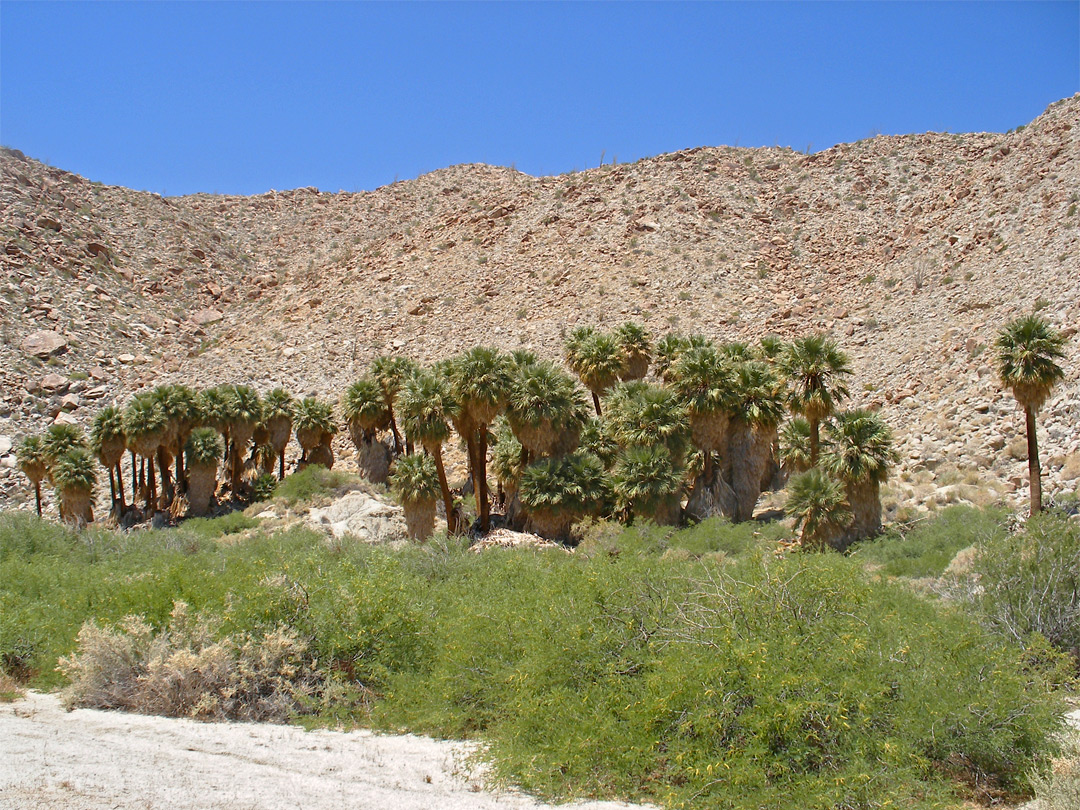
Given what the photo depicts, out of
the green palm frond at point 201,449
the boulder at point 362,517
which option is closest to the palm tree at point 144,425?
the green palm frond at point 201,449

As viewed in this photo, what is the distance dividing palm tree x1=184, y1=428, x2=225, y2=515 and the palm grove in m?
0.07

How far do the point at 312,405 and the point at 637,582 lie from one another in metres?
36.3

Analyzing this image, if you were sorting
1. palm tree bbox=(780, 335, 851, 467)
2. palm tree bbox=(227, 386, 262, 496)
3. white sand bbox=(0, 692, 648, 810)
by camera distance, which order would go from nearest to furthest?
1. white sand bbox=(0, 692, 648, 810)
2. palm tree bbox=(780, 335, 851, 467)
3. palm tree bbox=(227, 386, 262, 496)

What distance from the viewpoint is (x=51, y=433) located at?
136ft

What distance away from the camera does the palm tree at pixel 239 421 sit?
43.1 meters

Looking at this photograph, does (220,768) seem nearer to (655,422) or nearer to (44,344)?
(655,422)

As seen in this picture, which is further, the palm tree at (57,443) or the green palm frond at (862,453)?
the palm tree at (57,443)

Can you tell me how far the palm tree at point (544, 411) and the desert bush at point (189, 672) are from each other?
1953 centimetres

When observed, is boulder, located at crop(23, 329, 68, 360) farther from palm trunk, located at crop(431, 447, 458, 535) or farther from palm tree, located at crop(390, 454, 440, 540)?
palm trunk, located at crop(431, 447, 458, 535)

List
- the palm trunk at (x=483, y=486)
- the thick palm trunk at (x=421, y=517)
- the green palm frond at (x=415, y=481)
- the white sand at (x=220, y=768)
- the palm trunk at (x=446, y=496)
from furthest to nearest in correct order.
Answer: the palm trunk at (x=483, y=486)
the thick palm trunk at (x=421, y=517)
the palm trunk at (x=446, y=496)
the green palm frond at (x=415, y=481)
the white sand at (x=220, y=768)

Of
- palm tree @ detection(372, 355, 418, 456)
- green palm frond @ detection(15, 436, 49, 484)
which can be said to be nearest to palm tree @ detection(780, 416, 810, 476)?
palm tree @ detection(372, 355, 418, 456)

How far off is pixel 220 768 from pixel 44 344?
49.5 metres

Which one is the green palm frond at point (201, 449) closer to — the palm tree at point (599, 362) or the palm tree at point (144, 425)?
the palm tree at point (144, 425)

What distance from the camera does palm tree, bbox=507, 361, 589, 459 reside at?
32219 mm
